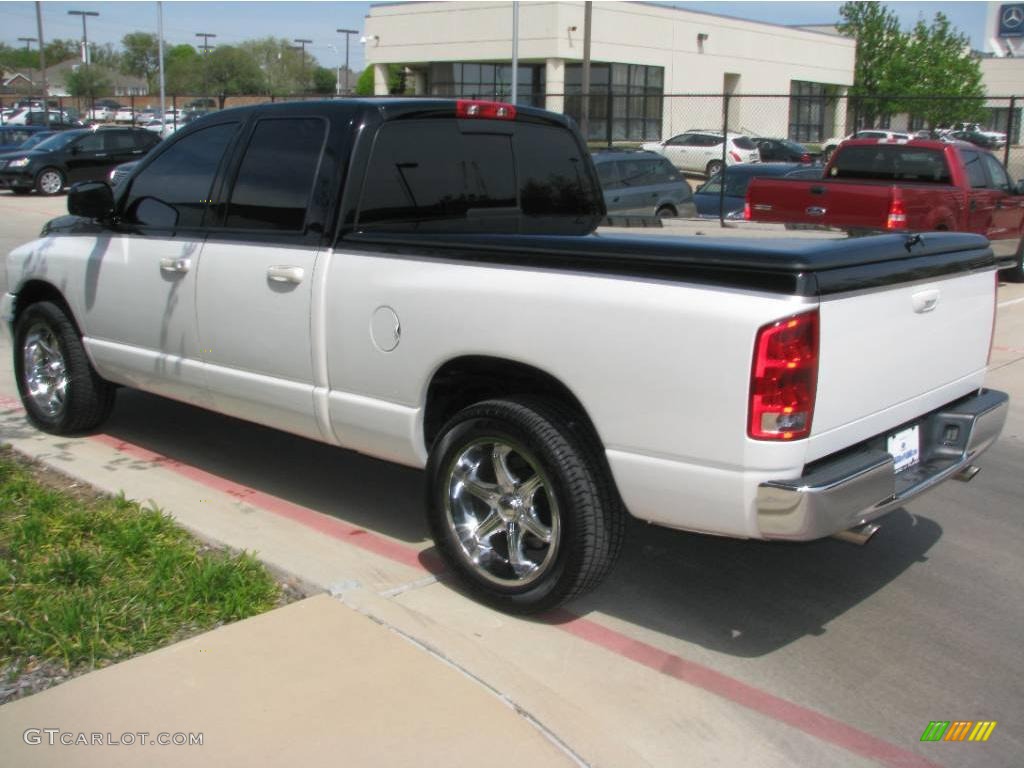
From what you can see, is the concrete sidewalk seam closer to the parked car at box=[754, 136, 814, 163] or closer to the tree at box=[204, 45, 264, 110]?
the parked car at box=[754, 136, 814, 163]

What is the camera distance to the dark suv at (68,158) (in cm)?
2739

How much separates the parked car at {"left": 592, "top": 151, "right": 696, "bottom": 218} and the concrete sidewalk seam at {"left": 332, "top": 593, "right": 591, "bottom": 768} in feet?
47.7

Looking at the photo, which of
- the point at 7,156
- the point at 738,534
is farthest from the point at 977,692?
the point at 7,156

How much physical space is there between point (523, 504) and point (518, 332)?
27.3 inches

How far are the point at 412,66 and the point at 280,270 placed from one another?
181 feet

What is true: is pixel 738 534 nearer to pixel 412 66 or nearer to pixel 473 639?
pixel 473 639

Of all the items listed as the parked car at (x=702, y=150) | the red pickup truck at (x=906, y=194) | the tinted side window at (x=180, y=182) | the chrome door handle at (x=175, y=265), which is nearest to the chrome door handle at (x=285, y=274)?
the chrome door handle at (x=175, y=265)

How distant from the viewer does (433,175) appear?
17.1 feet

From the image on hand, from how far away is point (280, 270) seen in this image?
5000 mm

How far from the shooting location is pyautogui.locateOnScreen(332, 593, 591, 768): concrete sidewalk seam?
335cm

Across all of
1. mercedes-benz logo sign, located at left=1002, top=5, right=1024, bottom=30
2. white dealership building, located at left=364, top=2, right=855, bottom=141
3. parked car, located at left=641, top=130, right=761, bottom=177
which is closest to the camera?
parked car, located at left=641, top=130, right=761, bottom=177

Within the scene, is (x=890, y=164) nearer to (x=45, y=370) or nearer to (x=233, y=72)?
(x=45, y=370)

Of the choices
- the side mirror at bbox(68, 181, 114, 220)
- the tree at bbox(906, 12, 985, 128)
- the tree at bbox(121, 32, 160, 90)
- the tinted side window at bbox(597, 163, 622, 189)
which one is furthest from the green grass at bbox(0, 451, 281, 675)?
the tree at bbox(121, 32, 160, 90)

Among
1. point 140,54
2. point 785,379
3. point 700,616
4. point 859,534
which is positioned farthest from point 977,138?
point 140,54
